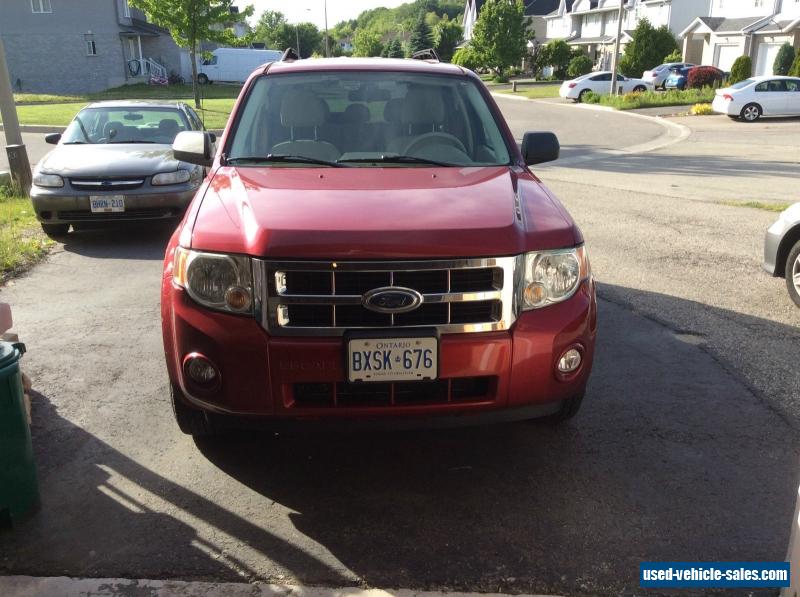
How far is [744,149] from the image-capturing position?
734 inches

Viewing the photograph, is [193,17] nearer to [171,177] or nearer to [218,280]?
[171,177]

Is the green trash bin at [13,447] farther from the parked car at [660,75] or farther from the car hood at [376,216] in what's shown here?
the parked car at [660,75]

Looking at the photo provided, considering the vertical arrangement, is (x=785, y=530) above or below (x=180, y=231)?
below

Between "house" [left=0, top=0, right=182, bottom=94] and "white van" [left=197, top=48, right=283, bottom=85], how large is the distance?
4.94 meters

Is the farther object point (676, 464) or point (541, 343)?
point (676, 464)

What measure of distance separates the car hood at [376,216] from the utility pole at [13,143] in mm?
8252

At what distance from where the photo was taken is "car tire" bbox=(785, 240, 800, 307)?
6188 millimetres

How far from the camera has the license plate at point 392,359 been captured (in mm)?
3064

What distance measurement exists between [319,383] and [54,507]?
1336mm

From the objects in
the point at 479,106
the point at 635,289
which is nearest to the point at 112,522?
the point at 479,106

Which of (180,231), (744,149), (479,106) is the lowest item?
(744,149)

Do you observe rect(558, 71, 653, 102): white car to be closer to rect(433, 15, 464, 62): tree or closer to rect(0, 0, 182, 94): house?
rect(0, 0, 182, 94): house

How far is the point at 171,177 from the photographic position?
8.46 m

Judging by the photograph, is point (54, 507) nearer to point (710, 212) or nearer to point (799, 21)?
point (710, 212)
